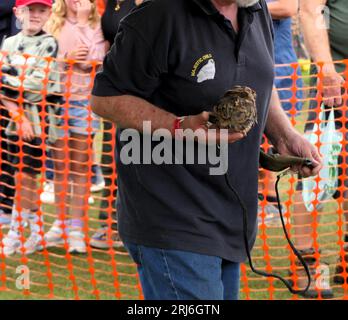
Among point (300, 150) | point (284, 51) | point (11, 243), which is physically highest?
point (300, 150)

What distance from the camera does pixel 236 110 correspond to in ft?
8.04

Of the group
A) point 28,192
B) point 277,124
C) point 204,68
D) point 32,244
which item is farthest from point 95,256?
point 204,68

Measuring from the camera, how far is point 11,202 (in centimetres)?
615

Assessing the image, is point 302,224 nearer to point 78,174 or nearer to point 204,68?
point 78,174

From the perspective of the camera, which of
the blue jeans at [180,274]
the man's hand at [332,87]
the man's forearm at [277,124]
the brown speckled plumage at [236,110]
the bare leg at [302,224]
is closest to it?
the brown speckled plumage at [236,110]

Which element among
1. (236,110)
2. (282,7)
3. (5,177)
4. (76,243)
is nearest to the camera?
(236,110)

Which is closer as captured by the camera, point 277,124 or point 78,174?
point 277,124

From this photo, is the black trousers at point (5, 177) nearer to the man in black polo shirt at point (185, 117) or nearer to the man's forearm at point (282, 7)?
the man's forearm at point (282, 7)

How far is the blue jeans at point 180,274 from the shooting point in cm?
266

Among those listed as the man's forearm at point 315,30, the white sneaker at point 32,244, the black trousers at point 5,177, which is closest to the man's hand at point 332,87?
the man's forearm at point 315,30

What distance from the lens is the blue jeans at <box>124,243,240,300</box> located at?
2664mm

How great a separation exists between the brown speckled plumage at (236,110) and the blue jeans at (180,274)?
0.47 meters

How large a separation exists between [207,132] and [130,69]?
327mm

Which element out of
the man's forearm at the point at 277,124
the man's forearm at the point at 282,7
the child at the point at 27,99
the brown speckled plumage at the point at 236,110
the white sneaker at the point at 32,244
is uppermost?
the brown speckled plumage at the point at 236,110
